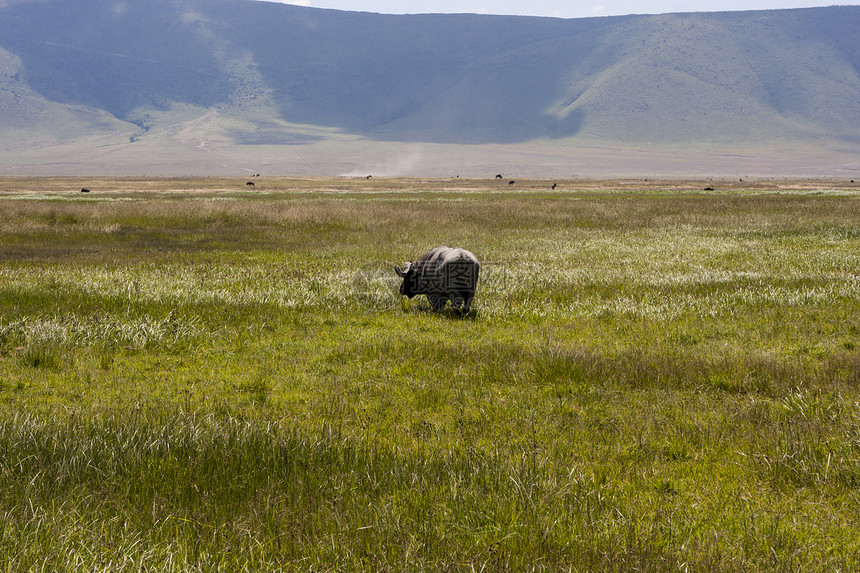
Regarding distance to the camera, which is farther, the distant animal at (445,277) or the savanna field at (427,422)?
the distant animal at (445,277)

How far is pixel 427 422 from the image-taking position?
7223 millimetres

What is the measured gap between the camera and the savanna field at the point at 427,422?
4.44 m

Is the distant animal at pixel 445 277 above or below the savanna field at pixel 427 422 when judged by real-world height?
above

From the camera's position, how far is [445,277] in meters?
12.9

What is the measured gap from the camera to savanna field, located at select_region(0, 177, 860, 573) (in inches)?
175

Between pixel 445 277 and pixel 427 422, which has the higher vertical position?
pixel 445 277

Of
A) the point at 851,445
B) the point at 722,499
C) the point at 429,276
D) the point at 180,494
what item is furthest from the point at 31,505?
the point at 429,276

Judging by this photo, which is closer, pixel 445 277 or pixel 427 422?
pixel 427 422

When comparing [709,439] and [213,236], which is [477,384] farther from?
[213,236]

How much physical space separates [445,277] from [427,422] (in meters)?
5.93

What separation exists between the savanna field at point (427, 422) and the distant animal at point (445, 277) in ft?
2.15

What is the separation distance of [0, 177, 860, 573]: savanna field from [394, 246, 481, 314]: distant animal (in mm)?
654

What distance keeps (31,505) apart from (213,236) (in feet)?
85.8

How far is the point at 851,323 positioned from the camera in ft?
39.0
